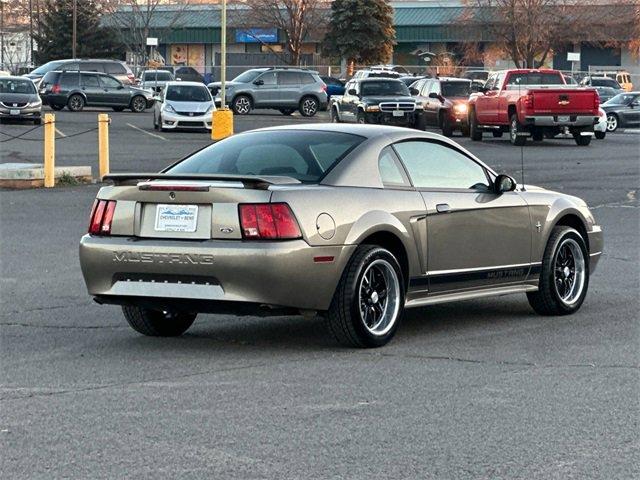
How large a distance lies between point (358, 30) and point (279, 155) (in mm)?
71762

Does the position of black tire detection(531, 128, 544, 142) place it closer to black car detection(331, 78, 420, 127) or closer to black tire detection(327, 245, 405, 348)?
black car detection(331, 78, 420, 127)

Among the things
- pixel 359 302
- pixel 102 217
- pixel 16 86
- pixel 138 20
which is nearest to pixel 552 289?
pixel 359 302

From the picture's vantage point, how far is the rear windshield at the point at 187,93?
4262 cm

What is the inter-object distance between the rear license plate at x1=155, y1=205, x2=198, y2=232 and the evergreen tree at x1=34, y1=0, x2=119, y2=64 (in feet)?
275

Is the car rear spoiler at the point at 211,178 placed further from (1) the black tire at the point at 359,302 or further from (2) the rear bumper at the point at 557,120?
(2) the rear bumper at the point at 557,120

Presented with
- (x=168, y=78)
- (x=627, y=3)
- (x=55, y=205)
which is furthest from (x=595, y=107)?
(x=627, y=3)

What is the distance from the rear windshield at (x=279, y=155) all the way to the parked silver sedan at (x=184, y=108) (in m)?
32.1

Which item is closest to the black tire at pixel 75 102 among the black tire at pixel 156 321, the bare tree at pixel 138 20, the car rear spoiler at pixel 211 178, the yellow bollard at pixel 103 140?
the yellow bollard at pixel 103 140

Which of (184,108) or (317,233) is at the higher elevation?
(184,108)

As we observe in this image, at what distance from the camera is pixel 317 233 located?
28.7ft

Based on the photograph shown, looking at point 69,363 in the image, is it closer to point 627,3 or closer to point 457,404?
point 457,404

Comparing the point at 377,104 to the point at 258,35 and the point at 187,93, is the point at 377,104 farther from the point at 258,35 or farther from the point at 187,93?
the point at 258,35

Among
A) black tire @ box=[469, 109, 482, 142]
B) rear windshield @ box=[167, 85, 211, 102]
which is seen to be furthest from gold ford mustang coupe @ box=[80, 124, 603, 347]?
rear windshield @ box=[167, 85, 211, 102]

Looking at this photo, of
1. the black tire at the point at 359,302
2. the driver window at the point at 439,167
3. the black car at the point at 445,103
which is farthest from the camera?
the black car at the point at 445,103
